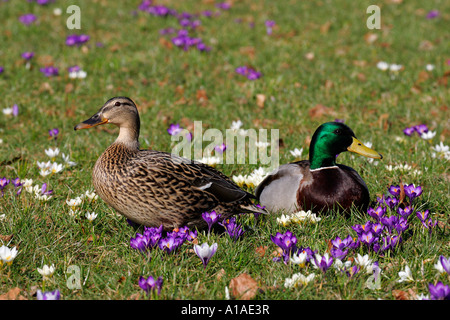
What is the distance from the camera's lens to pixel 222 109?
631 centimetres

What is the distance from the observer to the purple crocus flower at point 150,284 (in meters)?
2.75

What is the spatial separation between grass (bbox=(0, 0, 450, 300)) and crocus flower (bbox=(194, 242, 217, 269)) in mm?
65

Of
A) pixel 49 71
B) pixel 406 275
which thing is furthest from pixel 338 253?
pixel 49 71

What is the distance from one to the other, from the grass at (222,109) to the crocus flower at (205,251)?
7 centimetres

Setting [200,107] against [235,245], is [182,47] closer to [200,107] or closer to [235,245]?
[200,107]

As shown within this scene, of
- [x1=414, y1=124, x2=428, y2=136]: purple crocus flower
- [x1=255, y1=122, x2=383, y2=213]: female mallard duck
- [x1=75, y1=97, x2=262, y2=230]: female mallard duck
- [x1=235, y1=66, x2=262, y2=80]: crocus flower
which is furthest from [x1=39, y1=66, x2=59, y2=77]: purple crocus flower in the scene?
[x1=414, y1=124, x2=428, y2=136]: purple crocus flower

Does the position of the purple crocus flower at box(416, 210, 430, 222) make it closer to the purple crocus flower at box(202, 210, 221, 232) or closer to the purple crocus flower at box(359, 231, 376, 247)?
A: the purple crocus flower at box(359, 231, 376, 247)

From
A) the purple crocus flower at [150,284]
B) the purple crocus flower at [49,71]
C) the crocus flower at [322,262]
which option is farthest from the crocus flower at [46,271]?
the purple crocus flower at [49,71]

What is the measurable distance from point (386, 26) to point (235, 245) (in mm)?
7003

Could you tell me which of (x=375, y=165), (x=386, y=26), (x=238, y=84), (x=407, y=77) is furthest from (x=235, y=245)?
(x=386, y=26)

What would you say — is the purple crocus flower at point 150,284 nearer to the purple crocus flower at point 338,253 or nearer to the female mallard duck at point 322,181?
the purple crocus flower at point 338,253

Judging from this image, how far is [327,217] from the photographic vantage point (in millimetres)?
3760

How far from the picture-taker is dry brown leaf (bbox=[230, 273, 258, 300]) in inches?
112
